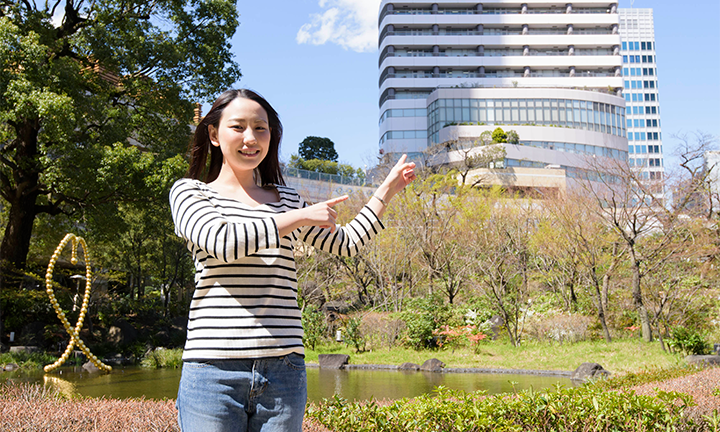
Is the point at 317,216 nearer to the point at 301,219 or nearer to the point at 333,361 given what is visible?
the point at 301,219

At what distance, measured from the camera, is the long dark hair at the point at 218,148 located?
1.75 metres

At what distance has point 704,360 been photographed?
387 inches

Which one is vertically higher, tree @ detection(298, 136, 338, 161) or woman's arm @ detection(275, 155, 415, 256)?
tree @ detection(298, 136, 338, 161)

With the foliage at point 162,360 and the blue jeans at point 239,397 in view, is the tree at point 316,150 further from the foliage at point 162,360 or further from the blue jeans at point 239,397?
the blue jeans at point 239,397

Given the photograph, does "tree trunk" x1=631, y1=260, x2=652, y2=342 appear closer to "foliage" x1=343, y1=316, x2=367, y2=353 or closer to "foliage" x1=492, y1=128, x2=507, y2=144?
"foliage" x1=343, y1=316, x2=367, y2=353

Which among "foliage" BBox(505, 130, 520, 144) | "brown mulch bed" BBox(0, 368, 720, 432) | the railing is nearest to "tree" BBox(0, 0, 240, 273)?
"brown mulch bed" BBox(0, 368, 720, 432)

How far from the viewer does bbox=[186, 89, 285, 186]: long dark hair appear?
68.9 inches

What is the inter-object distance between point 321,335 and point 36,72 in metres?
9.54

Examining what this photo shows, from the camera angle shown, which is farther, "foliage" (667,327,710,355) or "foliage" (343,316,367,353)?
"foliage" (343,316,367,353)

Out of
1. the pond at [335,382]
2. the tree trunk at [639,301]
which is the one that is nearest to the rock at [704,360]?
the pond at [335,382]

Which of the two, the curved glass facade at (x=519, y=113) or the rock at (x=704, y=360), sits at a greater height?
the curved glass facade at (x=519, y=113)

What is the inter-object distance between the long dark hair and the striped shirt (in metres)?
0.21

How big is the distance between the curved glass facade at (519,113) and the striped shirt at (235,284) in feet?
154

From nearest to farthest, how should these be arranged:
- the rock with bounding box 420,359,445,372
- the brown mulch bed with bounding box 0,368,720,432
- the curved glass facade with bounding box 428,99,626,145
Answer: the brown mulch bed with bounding box 0,368,720,432, the rock with bounding box 420,359,445,372, the curved glass facade with bounding box 428,99,626,145
